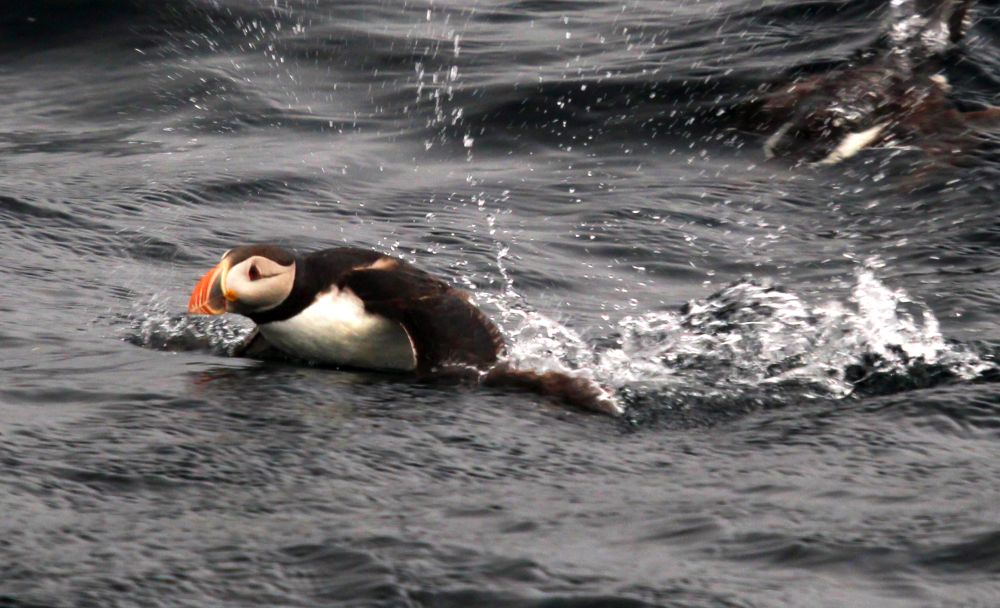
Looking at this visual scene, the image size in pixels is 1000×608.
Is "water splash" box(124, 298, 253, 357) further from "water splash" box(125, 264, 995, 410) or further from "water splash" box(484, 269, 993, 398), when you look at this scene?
"water splash" box(484, 269, 993, 398)

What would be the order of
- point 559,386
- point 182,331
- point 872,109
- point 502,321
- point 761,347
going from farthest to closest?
point 872,109 → point 502,321 → point 182,331 → point 761,347 → point 559,386

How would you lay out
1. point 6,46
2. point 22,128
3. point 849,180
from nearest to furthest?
point 849,180 < point 22,128 < point 6,46

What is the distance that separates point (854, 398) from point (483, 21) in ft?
28.2

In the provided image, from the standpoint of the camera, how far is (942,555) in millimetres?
4312

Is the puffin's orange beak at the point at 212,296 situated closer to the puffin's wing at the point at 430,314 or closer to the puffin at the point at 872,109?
the puffin's wing at the point at 430,314

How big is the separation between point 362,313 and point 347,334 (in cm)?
10

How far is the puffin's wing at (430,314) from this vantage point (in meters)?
5.97

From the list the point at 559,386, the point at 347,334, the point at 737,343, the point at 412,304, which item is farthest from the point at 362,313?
the point at 737,343

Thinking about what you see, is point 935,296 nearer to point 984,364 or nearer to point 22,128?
point 984,364

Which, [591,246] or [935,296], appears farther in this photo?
[591,246]

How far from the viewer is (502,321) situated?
7.02m

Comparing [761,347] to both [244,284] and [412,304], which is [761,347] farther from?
[244,284]

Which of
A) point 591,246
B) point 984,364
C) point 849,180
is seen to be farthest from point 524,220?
point 984,364

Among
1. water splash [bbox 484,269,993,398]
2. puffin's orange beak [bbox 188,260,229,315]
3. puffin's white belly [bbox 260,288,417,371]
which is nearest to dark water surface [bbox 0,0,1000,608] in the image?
water splash [bbox 484,269,993,398]
